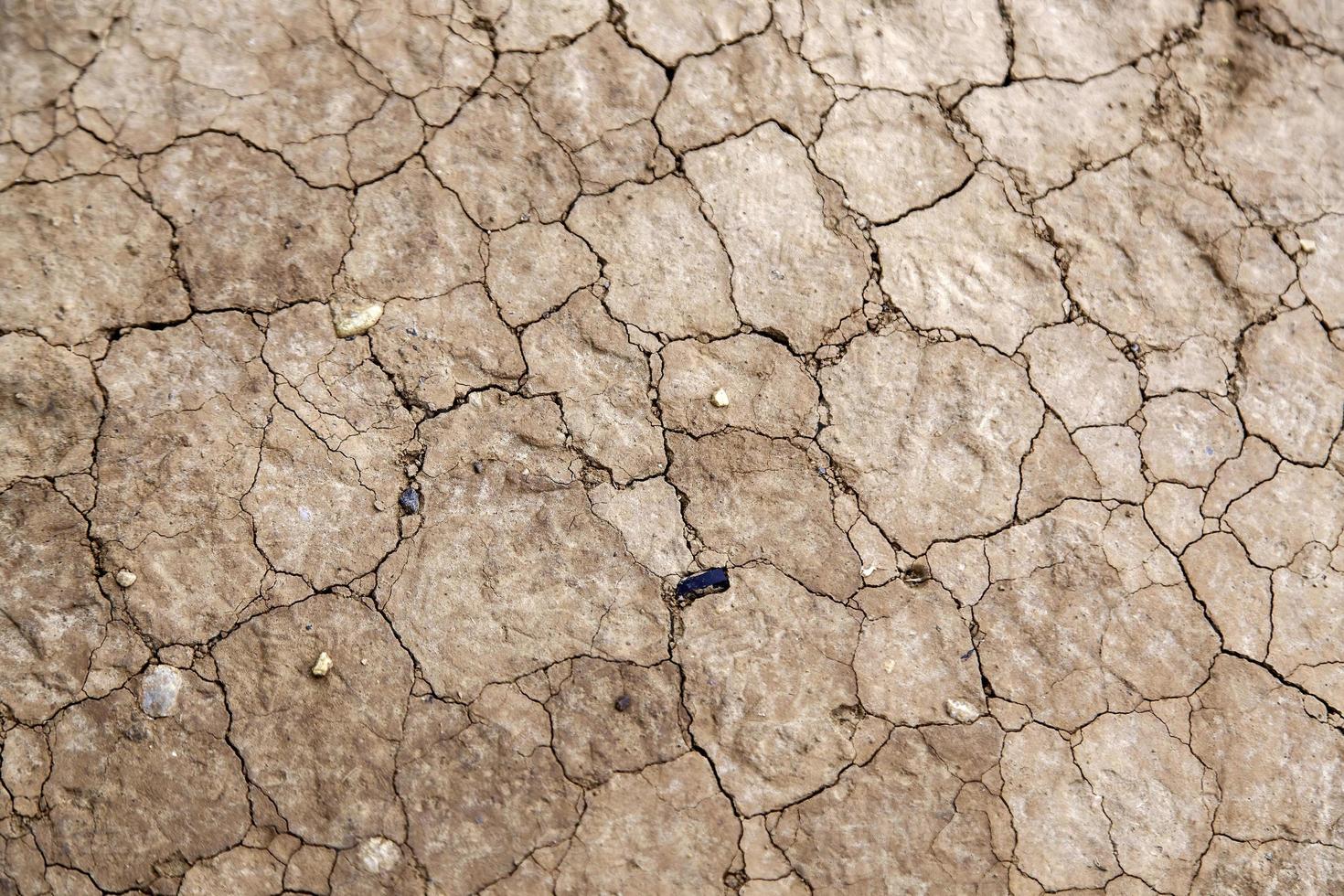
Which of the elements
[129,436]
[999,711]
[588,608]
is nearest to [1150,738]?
[999,711]

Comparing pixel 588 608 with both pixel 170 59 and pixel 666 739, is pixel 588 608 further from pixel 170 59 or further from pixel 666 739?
pixel 170 59

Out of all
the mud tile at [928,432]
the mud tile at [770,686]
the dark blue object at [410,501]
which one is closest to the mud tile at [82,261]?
the dark blue object at [410,501]

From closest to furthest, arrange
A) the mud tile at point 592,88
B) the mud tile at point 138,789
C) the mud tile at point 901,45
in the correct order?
1. the mud tile at point 138,789
2. the mud tile at point 592,88
3. the mud tile at point 901,45

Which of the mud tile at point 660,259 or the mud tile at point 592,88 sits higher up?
the mud tile at point 592,88

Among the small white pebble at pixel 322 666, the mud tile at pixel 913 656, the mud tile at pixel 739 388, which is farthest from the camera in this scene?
the mud tile at pixel 739 388

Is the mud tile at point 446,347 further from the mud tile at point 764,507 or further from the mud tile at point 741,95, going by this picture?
the mud tile at point 741,95

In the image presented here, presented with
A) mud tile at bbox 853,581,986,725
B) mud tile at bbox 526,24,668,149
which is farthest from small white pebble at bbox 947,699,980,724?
mud tile at bbox 526,24,668,149

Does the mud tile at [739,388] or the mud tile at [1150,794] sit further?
the mud tile at [739,388]

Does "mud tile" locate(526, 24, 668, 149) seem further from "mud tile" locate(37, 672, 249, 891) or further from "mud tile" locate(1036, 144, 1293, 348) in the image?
"mud tile" locate(37, 672, 249, 891)
